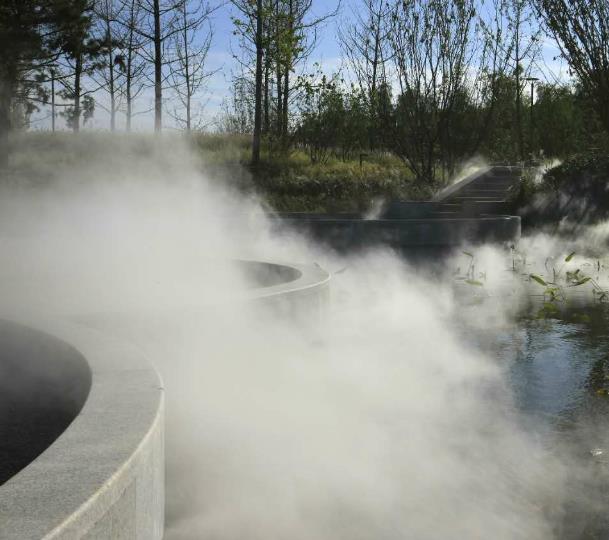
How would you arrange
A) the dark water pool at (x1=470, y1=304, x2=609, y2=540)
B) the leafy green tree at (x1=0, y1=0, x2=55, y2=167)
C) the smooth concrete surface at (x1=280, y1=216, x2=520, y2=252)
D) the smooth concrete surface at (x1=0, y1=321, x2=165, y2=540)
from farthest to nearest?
the leafy green tree at (x1=0, y1=0, x2=55, y2=167) < the smooth concrete surface at (x1=280, y1=216, x2=520, y2=252) < the dark water pool at (x1=470, y1=304, x2=609, y2=540) < the smooth concrete surface at (x1=0, y1=321, x2=165, y2=540)

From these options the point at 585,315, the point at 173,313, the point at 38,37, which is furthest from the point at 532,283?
the point at 38,37

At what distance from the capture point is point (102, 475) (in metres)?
1.95

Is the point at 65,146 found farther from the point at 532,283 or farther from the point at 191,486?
the point at 191,486

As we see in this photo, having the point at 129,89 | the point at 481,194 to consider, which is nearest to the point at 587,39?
the point at 481,194

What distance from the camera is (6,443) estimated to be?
3070 mm

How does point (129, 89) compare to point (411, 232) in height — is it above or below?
above

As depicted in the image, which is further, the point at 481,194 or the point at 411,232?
the point at 481,194

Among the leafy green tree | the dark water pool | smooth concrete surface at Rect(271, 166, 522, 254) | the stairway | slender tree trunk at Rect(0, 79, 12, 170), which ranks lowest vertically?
the dark water pool

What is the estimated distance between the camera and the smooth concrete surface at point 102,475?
1750 millimetres

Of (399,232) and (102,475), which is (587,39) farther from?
(102,475)

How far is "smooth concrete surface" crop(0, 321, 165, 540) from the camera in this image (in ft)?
5.74

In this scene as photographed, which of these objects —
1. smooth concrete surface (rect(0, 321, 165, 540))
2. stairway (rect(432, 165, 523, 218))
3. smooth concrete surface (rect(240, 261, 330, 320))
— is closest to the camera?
smooth concrete surface (rect(0, 321, 165, 540))

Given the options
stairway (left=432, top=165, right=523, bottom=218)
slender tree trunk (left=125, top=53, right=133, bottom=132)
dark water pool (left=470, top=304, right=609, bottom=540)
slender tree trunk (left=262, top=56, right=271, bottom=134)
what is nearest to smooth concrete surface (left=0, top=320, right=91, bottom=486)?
dark water pool (left=470, top=304, right=609, bottom=540)

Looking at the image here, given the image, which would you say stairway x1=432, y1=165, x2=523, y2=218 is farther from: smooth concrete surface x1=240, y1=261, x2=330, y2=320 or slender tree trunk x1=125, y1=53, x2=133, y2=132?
slender tree trunk x1=125, y1=53, x2=133, y2=132
